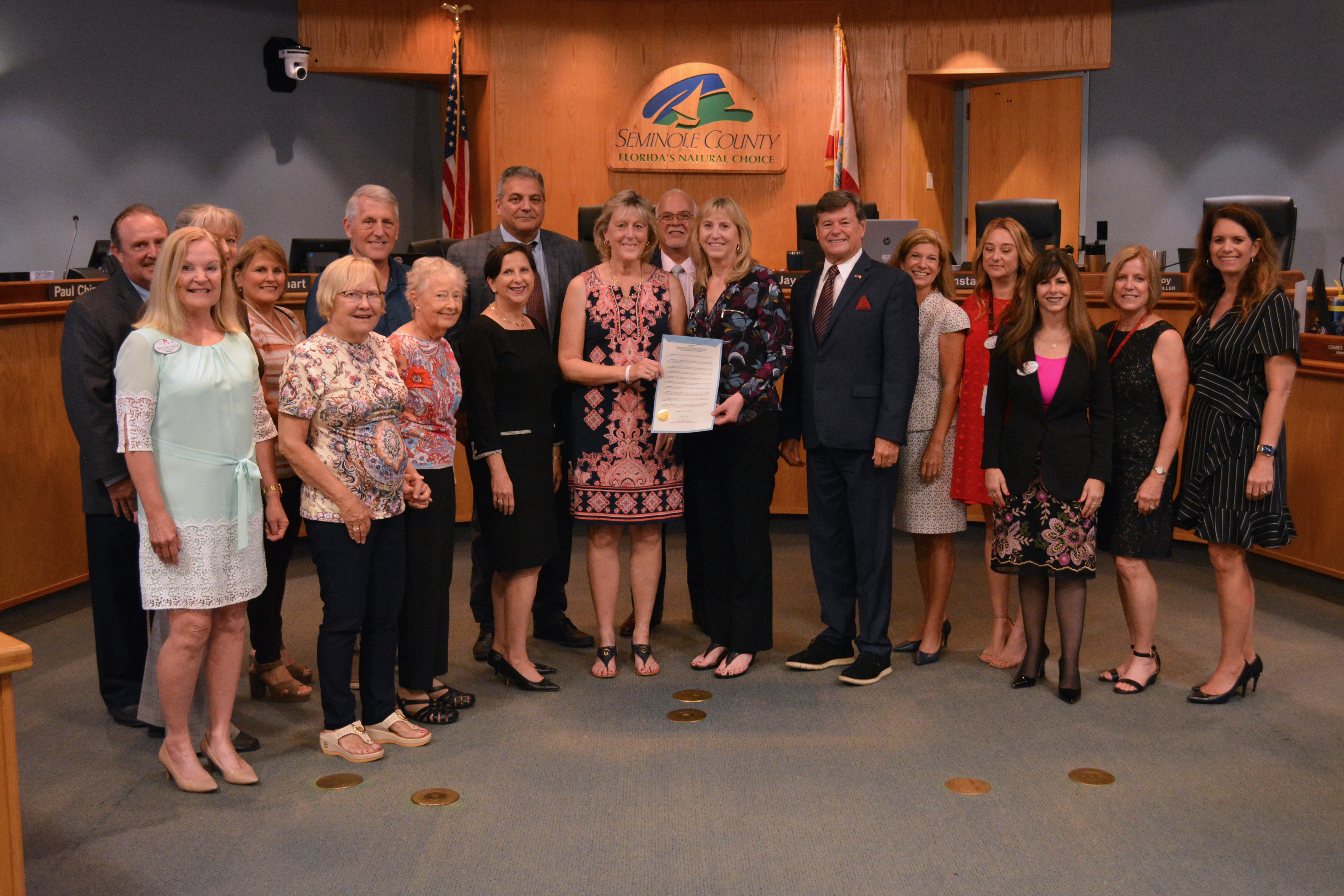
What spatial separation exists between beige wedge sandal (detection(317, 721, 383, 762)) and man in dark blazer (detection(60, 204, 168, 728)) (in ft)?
2.15

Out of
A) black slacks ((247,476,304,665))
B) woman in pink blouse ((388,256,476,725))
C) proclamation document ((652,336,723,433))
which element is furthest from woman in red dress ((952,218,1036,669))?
black slacks ((247,476,304,665))

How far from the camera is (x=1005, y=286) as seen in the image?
3.83 metres

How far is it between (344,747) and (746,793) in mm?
1135

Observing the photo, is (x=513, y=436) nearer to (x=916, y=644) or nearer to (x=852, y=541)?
(x=852, y=541)

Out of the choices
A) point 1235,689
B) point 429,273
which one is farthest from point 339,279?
point 1235,689

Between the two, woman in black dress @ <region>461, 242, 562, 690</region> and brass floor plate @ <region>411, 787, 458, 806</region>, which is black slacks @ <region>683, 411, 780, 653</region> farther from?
brass floor plate @ <region>411, 787, 458, 806</region>

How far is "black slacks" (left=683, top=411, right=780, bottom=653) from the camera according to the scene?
369 cm

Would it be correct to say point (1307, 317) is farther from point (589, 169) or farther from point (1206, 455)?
point (589, 169)

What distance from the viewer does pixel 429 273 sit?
3180 mm

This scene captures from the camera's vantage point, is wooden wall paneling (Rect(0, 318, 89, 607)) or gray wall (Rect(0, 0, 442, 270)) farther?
gray wall (Rect(0, 0, 442, 270))

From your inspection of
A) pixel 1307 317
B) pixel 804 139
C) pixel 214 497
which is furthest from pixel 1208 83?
pixel 214 497

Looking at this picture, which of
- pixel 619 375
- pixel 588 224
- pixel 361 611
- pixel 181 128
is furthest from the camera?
pixel 181 128

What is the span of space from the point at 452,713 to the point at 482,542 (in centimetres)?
64

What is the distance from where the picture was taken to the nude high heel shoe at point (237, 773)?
2953 mm
